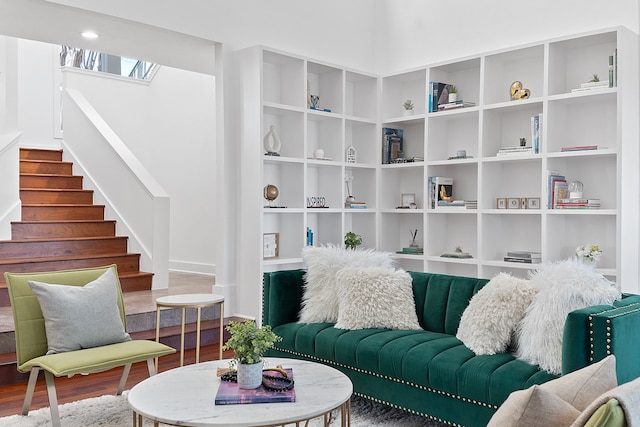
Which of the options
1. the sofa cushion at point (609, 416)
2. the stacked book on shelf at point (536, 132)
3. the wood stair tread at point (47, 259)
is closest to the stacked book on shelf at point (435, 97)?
the stacked book on shelf at point (536, 132)

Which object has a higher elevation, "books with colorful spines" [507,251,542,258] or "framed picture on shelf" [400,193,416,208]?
"framed picture on shelf" [400,193,416,208]

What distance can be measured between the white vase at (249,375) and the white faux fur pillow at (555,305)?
1236 mm

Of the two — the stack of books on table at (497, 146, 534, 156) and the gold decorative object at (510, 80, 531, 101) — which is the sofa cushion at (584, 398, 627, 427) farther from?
the gold decorative object at (510, 80, 531, 101)

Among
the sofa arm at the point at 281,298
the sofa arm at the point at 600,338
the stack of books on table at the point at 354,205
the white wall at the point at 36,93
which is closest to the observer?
the sofa arm at the point at 600,338

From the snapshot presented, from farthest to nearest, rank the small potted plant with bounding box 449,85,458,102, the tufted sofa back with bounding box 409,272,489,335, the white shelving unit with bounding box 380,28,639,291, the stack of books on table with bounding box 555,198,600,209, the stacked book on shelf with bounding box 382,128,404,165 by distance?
the stacked book on shelf with bounding box 382,128,404,165 → the small potted plant with bounding box 449,85,458,102 → the stack of books on table with bounding box 555,198,600,209 → the white shelving unit with bounding box 380,28,639,291 → the tufted sofa back with bounding box 409,272,489,335

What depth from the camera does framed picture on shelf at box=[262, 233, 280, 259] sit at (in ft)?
16.8

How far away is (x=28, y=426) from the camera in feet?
10.1

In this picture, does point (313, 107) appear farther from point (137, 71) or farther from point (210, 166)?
point (137, 71)

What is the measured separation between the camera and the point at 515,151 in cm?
479

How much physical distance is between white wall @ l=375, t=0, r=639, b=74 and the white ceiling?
6.00ft

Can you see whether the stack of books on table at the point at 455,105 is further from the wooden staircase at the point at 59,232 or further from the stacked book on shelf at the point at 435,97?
the wooden staircase at the point at 59,232

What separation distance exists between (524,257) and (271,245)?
2.06m

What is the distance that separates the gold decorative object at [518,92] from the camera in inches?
189

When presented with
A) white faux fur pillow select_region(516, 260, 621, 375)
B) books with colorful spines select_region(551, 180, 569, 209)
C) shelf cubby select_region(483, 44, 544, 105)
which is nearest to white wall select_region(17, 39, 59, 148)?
shelf cubby select_region(483, 44, 544, 105)
